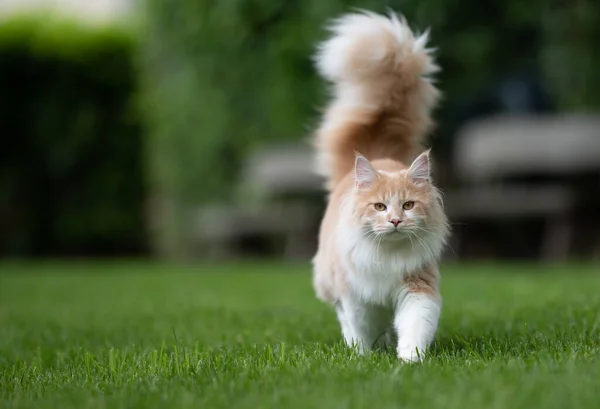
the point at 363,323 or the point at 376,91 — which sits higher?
the point at 376,91

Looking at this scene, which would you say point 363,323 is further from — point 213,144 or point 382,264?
point 213,144

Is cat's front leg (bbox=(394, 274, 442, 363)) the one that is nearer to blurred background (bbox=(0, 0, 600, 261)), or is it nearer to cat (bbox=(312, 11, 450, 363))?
cat (bbox=(312, 11, 450, 363))

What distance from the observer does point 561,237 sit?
14.5 metres

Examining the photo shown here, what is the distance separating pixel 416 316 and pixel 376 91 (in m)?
1.54

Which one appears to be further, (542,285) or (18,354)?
(542,285)

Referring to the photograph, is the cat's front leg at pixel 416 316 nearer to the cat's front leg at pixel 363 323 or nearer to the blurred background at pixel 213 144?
the cat's front leg at pixel 363 323

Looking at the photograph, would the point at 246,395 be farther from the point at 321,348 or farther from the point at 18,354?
the point at 18,354

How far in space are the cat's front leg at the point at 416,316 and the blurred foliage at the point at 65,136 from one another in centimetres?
1191

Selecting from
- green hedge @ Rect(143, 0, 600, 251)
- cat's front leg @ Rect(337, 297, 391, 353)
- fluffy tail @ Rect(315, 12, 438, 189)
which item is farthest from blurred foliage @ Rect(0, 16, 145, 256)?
cat's front leg @ Rect(337, 297, 391, 353)

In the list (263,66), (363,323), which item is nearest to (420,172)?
(363,323)

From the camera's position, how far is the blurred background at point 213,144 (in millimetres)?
12688

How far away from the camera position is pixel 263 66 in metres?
10.8

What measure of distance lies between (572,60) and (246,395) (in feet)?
37.4

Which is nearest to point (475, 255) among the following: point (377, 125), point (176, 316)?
point (176, 316)
